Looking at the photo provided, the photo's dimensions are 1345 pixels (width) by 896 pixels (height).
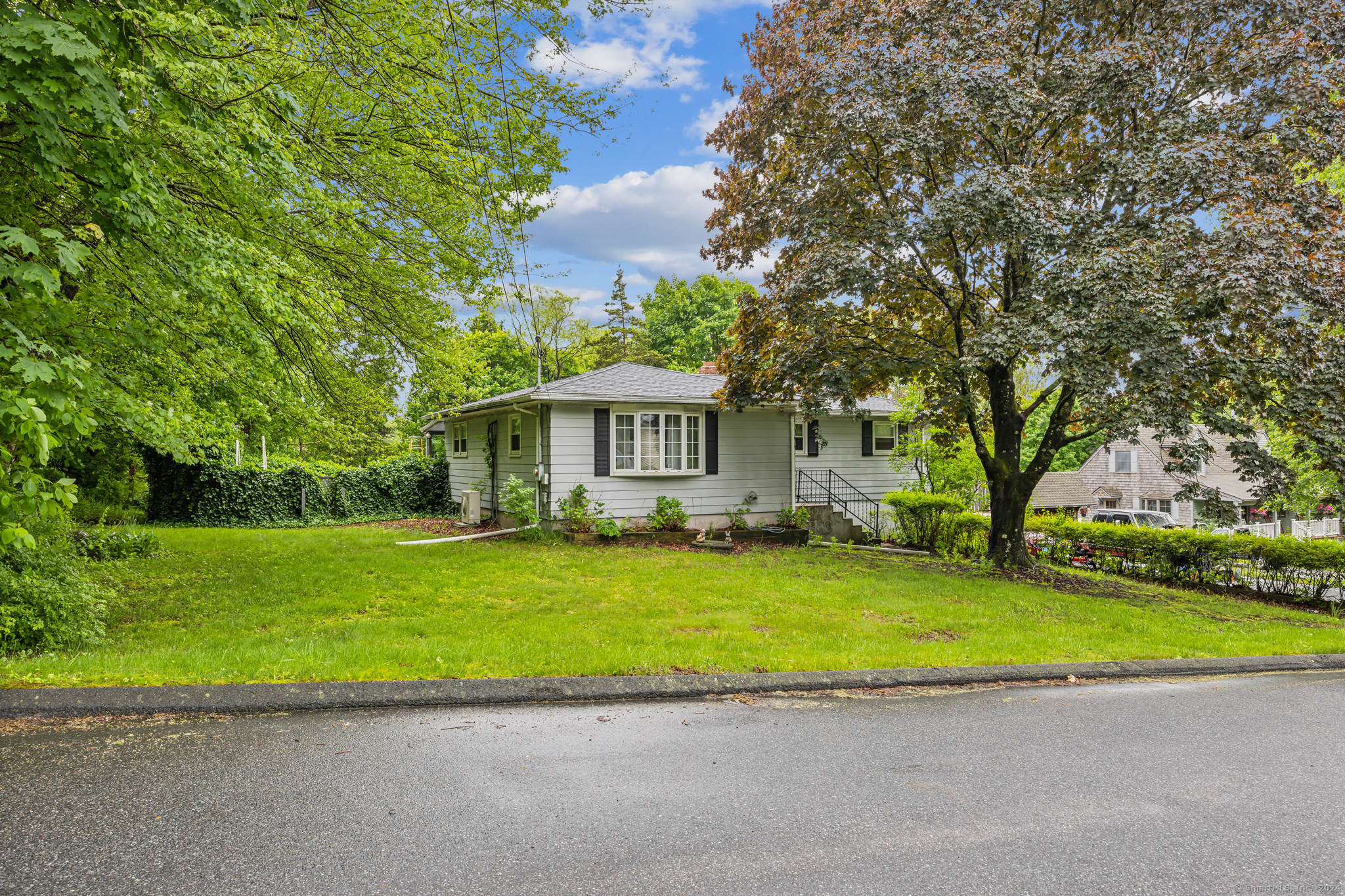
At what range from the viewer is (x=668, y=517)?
13664 mm

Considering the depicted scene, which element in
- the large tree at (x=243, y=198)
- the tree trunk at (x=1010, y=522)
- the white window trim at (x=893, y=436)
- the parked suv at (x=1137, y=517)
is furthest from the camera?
the parked suv at (x=1137, y=517)

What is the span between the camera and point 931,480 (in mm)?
16828

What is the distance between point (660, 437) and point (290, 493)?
33.8 ft

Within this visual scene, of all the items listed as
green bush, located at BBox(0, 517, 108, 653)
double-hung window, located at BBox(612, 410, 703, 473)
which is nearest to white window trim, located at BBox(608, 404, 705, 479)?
double-hung window, located at BBox(612, 410, 703, 473)

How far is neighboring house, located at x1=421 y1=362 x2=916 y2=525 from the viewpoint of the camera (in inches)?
527

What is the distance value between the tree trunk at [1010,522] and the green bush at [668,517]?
5.88m

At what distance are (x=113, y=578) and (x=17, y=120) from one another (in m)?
6.89

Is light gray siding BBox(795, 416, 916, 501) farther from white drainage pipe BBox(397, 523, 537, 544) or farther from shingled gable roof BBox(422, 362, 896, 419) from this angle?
white drainage pipe BBox(397, 523, 537, 544)

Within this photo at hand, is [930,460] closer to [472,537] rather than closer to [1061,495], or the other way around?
[472,537]

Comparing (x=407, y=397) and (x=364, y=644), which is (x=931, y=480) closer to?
(x=407, y=397)

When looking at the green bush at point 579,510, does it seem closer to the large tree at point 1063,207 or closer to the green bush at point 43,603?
the large tree at point 1063,207

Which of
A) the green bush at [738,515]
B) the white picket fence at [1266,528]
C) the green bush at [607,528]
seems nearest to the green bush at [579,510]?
the green bush at [607,528]

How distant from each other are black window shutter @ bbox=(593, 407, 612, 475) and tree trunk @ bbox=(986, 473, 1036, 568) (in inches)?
289

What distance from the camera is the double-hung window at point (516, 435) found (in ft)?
48.6
